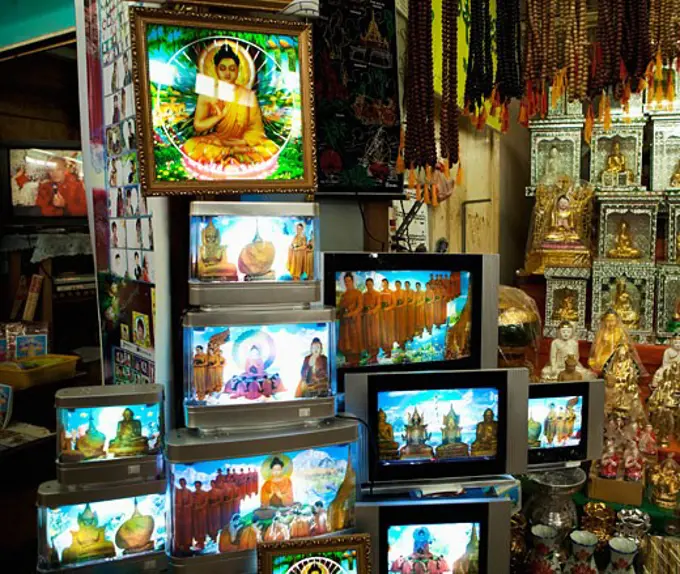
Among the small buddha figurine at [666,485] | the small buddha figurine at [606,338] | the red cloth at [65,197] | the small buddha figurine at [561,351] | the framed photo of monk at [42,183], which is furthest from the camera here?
the red cloth at [65,197]

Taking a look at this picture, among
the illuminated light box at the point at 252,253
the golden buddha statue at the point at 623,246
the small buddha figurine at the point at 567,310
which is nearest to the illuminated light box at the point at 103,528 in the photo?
the illuminated light box at the point at 252,253

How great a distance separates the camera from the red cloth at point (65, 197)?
3.29m

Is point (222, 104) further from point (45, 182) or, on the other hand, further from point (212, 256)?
point (45, 182)

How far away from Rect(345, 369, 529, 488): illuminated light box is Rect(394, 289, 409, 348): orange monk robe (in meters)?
0.33

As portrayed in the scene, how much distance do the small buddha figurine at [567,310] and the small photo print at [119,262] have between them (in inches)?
146

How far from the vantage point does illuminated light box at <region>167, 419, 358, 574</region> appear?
53.1 inches

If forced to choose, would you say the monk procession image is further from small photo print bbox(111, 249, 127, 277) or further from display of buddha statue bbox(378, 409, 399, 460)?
small photo print bbox(111, 249, 127, 277)

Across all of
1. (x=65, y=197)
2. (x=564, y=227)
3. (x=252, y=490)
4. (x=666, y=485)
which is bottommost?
(x=666, y=485)

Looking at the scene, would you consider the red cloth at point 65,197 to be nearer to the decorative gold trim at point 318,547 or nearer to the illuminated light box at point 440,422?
the illuminated light box at point 440,422

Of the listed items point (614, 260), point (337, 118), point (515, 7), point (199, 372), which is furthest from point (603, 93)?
point (614, 260)

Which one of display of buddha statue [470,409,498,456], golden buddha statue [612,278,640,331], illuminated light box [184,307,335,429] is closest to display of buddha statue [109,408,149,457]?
illuminated light box [184,307,335,429]

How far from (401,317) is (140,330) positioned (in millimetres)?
835

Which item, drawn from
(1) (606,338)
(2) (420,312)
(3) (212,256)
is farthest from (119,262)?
(1) (606,338)

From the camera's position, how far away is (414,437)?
164cm
